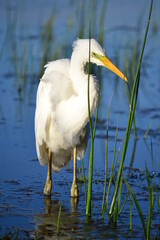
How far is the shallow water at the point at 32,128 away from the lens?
5.44 metres

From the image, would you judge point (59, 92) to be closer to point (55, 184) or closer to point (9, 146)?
point (55, 184)

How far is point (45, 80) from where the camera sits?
20.2 ft

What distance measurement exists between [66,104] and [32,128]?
2.56m

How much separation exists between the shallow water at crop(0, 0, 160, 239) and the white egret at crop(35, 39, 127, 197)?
14.9 inches

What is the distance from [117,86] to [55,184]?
3.97 meters

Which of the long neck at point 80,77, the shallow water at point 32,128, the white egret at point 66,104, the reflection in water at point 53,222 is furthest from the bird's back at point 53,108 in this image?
the reflection in water at point 53,222

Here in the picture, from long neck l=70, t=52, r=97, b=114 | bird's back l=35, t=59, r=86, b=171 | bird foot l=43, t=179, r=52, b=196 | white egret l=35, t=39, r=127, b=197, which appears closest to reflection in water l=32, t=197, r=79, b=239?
bird foot l=43, t=179, r=52, b=196

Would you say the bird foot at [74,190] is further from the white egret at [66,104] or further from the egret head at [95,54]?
the egret head at [95,54]

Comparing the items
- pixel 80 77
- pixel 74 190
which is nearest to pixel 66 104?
pixel 80 77

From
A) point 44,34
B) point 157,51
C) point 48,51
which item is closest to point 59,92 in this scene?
point 48,51

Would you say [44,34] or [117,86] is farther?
[44,34]

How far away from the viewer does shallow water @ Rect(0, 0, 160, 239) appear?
5438 mm

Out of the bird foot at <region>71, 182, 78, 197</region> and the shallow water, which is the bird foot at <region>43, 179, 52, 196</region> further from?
the bird foot at <region>71, 182, 78, 197</region>

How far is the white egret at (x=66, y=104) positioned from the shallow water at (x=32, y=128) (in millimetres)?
379
